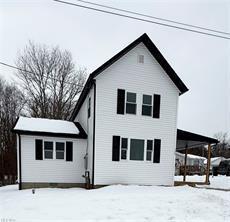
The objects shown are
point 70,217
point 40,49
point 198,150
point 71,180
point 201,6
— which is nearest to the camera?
point 70,217

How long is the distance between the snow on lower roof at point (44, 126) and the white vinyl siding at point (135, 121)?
2696mm

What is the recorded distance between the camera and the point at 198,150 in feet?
150

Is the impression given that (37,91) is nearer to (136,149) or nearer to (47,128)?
(47,128)

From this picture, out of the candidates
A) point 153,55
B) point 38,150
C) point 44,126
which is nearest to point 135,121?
point 153,55

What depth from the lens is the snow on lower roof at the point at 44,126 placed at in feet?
35.8

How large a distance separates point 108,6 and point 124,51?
299 centimetres

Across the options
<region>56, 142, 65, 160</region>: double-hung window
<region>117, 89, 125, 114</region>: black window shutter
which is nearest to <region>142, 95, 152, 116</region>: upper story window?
<region>117, 89, 125, 114</region>: black window shutter

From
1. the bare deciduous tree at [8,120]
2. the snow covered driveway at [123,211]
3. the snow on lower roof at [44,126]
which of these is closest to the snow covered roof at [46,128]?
the snow on lower roof at [44,126]

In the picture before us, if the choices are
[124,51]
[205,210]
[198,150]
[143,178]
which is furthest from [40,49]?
[198,150]

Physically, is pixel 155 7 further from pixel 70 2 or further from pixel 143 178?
pixel 143 178

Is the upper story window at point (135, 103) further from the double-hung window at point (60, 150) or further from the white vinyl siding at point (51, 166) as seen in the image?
the double-hung window at point (60, 150)

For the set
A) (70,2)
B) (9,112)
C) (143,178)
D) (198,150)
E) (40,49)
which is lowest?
(198,150)

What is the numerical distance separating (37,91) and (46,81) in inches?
59.8

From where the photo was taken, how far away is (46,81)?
23.1 m
